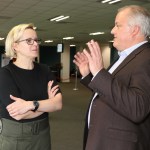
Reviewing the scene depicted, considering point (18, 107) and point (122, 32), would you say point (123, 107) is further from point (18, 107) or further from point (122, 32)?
point (18, 107)

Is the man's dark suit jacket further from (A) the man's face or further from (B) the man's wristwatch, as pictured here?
(B) the man's wristwatch

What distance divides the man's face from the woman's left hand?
0.72 m

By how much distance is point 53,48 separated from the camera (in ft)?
91.3

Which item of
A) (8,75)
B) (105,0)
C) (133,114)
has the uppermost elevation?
(105,0)

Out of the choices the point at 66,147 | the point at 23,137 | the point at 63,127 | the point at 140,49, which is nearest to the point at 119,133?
the point at 140,49

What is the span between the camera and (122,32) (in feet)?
5.27

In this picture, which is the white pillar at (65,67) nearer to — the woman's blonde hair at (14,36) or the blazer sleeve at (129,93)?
the woman's blonde hair at (14,36)

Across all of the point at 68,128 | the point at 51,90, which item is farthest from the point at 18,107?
the point at 68,128

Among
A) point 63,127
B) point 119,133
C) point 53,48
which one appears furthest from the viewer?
point 53,48

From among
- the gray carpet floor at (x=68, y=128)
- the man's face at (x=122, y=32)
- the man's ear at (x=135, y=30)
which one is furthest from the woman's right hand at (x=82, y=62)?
the gray carpet floor at (x=68, y=128)

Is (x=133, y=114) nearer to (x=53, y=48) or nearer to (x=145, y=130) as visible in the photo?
(x=145, y=130)

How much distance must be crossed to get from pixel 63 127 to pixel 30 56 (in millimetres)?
3868

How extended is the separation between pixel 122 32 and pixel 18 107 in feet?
2.73

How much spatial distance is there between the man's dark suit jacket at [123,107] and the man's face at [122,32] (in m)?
0.08
